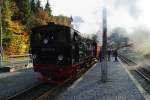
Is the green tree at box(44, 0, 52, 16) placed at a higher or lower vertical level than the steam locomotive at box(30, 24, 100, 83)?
higher

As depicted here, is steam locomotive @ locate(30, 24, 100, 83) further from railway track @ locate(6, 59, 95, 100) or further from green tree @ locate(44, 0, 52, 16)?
green tree @ locate(44, 0, 52, 16)

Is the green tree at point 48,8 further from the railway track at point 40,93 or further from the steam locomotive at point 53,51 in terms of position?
the railway track at point 40,93

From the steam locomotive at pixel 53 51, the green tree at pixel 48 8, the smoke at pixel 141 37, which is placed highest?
the green tree at pixel 48 8

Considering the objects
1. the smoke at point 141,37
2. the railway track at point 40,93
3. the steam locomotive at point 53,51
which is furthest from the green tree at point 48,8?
the railway track at point 40,93

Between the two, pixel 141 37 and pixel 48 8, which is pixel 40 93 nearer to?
pixel 141 37

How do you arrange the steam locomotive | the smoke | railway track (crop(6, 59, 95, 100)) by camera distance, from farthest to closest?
the smoke < the steam locomotive < railway track (crop(6, 59, 95, 100))

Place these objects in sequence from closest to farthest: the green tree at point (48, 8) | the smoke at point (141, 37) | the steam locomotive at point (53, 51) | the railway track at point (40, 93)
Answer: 1. the railway track at point (40, 93)
2. the steam locomotive at point (53, 51)
3. the smoke at point (141, 37)
4. the green tree at point (48, 8)

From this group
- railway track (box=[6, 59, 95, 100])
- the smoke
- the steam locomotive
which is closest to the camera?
railway track (box=[6, 59, 95, 100])

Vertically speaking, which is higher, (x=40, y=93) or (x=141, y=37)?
(x=141, y=37)

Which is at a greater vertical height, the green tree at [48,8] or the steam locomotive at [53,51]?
the green tree at [48,8]

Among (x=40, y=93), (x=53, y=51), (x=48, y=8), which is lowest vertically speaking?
(x=40, y=93)

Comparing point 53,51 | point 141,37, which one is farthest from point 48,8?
point 53,51

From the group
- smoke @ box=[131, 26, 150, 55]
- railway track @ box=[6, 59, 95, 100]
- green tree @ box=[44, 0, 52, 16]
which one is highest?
green tree @ box=[44, 0, 52, 16]

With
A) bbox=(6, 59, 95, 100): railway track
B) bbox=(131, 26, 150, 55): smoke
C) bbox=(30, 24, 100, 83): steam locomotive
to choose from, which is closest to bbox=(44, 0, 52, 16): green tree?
bbox=(131, 26, 150, 55): smoke
